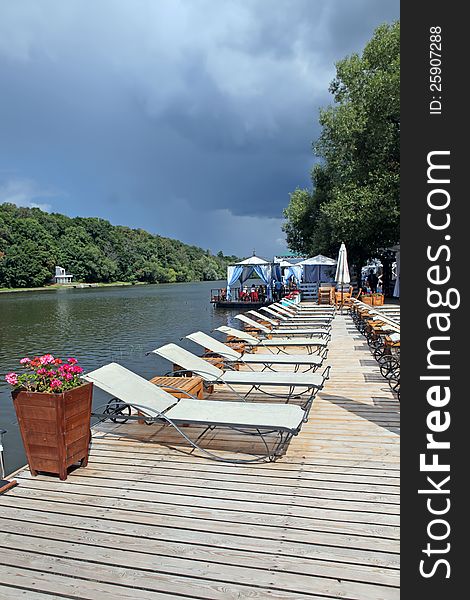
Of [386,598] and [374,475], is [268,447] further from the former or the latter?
[386,598]

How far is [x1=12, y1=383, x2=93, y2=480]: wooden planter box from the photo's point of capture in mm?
3139

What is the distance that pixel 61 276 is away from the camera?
81250 millimetres

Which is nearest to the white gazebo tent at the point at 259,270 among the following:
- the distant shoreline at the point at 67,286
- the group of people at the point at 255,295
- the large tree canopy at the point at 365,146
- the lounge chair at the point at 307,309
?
the group of people at the point at 255,295

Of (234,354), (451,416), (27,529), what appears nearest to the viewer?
(451,416)

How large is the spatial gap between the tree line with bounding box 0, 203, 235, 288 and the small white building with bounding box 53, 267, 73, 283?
39.7 inches

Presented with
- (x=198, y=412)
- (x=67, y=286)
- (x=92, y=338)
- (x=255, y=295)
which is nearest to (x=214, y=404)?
(x=198, y=412)

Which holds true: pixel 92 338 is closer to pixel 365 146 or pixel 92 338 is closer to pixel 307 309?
pixel 307 309

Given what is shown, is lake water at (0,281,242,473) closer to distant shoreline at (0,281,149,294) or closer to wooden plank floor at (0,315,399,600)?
wooden plank floor at (0,315,399,600)

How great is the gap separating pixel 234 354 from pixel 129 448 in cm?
292

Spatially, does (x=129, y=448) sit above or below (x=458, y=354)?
below

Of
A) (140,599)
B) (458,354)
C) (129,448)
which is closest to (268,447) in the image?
(129,448)

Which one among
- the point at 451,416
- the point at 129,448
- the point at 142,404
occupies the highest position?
the point at 451,416

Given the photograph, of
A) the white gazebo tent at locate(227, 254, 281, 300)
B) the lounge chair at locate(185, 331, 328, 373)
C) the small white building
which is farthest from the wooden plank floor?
the small white building

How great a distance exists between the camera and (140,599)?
2047mm
